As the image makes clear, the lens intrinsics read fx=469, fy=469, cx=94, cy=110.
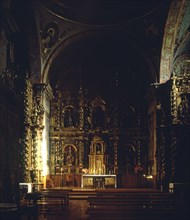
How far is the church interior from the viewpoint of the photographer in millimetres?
20109

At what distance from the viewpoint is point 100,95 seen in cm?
2608

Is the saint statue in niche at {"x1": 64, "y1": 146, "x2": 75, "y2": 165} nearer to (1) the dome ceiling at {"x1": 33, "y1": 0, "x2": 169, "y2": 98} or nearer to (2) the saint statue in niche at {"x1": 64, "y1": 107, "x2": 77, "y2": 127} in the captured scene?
(2) the saint statue in niche at {"x1": 64, "y1": 107, "x2": 77, "y2": 127}

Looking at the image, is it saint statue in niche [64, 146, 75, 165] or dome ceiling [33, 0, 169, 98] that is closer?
dome ceiling [33, 0, 169, 98]

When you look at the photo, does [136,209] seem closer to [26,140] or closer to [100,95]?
[26,140]

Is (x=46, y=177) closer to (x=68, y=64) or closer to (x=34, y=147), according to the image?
(x=34, y=147)

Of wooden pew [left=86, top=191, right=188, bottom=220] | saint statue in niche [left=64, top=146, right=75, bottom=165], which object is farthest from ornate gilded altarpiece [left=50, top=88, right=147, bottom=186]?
wooden pew [left=86, top=191, right=188, bottom=220]

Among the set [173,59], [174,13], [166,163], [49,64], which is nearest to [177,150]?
[166,163]

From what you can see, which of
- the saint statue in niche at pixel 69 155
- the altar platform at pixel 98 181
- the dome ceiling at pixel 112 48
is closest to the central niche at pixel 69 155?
the saint statue in niche at pixel 69 155

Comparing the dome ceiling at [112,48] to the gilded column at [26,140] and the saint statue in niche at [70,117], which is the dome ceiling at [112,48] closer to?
the saint statue in niche at [70,117]

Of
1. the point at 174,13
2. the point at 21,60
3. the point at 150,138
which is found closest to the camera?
the point at 174,13

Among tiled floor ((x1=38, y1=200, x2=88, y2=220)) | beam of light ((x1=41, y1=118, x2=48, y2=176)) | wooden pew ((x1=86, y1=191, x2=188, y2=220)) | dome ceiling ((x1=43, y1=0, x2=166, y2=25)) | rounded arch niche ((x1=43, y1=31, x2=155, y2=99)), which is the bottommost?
tiled floor ((x1=38, y1=200, x2=88, y2=220))

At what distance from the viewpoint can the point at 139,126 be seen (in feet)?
84.3

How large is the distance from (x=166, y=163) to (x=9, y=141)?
28.0 feet

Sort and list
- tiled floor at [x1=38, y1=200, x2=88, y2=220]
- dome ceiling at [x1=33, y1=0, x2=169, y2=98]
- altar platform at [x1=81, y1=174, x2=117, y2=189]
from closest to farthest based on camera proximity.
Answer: tiled floor at [x1=38, y1=200, x2=88, y2=220]
dome ceiling at [x1=33, y1=0, x2=169, y2=98]
altar platform at [x1=81, y1=174, x2=117, y2=189]
